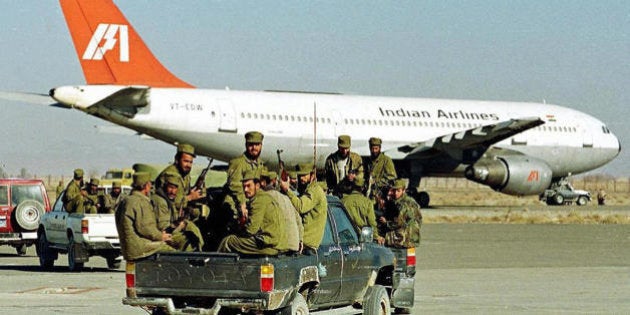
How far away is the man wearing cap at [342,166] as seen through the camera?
1720 centimetres

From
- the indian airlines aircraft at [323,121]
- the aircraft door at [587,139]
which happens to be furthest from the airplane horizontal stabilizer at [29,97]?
the aircraft door at [587,139]

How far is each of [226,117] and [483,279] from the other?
2526cm

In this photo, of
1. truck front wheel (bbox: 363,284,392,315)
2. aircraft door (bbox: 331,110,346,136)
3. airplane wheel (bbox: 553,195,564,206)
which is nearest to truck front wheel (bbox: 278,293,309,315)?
truck front wheel (bbox: 363,284,392,315)

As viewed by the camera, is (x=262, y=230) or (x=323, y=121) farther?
(x=323, y=121)

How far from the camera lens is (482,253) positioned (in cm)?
2783

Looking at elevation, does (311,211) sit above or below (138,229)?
above

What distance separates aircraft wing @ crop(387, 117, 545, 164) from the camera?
4719 cm

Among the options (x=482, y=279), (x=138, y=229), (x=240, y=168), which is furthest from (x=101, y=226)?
(x=138, y=229)

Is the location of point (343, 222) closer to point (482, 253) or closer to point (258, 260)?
point (258, 260)

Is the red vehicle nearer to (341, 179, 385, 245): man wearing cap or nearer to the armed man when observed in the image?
(341, 179, 385, 245): man wearing cap

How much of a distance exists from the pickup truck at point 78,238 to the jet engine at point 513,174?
2703cm

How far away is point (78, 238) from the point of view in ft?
72.1

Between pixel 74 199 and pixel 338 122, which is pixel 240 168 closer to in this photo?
pixel 74 199

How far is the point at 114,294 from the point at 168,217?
5.22m
